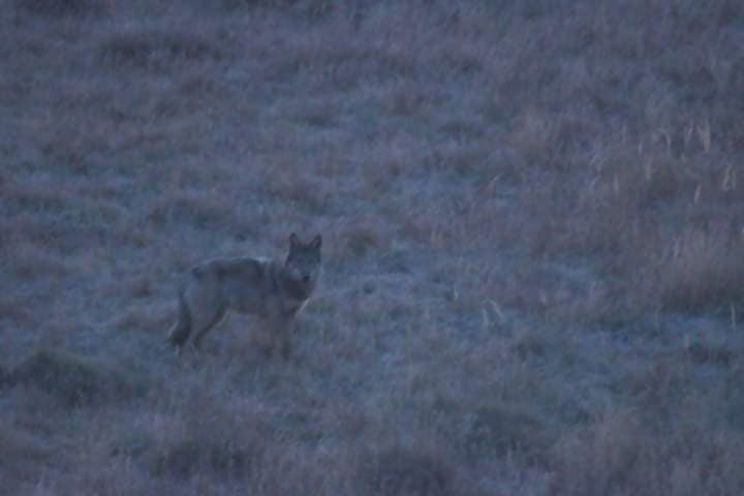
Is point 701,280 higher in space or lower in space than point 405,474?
higher

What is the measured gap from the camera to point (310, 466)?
7.82 metres

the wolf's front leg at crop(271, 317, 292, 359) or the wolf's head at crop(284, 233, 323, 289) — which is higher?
the wolf's head at crop(284, 233, 323, 289)

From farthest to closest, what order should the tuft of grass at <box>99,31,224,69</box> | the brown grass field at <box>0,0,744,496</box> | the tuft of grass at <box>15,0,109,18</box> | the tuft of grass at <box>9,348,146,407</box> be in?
1. the tuft of grass at <box>15,0,109,18</box>
2. the tuft of grass at <box>99,31,224,69</box>
3. the tuft of grass at <box>9,348,146,407</box>
4. the brown grass field at <box>0,0,744,496</box>

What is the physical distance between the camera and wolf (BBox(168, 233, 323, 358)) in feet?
33.2

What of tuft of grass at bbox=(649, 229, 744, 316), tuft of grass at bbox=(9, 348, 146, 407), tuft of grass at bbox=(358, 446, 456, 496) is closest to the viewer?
tuft of grass at bbox=(358, 446, 456, 496)

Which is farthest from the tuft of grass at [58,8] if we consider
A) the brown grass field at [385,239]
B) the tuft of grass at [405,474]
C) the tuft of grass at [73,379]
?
the tuft of grass at [405,474]

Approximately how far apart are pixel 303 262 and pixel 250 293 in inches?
20.9

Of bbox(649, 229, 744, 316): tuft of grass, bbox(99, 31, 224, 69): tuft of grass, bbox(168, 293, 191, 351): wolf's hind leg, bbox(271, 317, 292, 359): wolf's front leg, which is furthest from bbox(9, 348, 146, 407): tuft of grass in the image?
bbox(99, 31, 224, 69): tuft of grass

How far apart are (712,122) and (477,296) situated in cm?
578

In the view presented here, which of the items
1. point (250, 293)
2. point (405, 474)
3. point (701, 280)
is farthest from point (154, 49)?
point (405, 474)

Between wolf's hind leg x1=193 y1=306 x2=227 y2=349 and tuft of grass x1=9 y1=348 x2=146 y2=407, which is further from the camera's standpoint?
wolf's hind leg x1=193 y1=306 x2=227 y2=349

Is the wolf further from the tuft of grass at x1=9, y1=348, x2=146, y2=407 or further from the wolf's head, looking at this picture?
the tuft of grass at x1=9, y1=348, x2=146, y2=407

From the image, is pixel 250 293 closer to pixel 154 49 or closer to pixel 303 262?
pixel 303 262

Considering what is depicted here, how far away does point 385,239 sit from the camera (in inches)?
495
